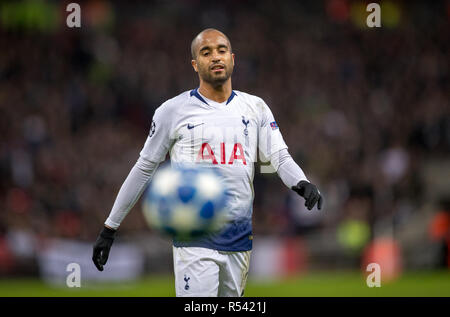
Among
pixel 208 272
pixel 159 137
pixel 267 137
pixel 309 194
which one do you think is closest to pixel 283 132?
pixel 267 137

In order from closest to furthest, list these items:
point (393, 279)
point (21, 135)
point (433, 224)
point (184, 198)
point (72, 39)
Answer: point (184, 198) < point (393, 279) < point (433, 224) < point (21, 135) < point (72, 39)

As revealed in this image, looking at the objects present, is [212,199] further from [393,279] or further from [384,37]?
[384,37]

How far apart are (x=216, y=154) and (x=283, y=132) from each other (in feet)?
39.3

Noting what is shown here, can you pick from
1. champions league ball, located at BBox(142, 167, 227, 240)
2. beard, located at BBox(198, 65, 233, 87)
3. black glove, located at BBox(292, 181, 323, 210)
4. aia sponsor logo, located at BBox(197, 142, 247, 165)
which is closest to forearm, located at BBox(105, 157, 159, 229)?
champions league ball, located at BBox(142, 167, 227, 240)

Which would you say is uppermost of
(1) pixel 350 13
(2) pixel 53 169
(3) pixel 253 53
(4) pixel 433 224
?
(1) pixel 350 13

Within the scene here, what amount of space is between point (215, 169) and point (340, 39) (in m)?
15.7

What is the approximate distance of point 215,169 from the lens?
580 cm

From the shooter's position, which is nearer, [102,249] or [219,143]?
[219,143]

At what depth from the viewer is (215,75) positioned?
5.83 metres

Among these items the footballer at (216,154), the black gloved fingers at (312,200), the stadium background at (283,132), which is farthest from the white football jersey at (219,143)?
the stadium background at (283,132)

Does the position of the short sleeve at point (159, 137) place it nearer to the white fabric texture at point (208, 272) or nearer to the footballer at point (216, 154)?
the footballer at point (216, 154)

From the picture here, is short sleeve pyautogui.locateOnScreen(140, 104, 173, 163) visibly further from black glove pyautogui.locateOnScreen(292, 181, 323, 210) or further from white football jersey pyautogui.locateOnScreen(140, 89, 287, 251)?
black glove pyautogui.locateOnScreen(292, 181, 323, 210)

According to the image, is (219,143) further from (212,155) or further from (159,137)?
(159,137)

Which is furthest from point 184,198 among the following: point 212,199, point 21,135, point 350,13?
point 350,13
